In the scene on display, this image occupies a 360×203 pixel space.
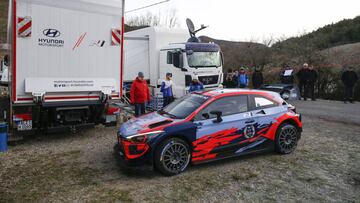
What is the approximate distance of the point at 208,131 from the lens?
21.1 ft

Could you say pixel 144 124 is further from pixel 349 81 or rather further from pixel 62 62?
pixel 349 81

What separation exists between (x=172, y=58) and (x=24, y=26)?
6581 mm

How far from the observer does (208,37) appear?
134 ft

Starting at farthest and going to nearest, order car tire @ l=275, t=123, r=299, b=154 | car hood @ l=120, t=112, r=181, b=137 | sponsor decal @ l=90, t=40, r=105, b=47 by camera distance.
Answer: sponsor decal @ l=90, t=40, r=105, b=47 → car tire @ l=275, t=123, r=299, b=154 → car hood @ l=120, t=112, r=181, b=137

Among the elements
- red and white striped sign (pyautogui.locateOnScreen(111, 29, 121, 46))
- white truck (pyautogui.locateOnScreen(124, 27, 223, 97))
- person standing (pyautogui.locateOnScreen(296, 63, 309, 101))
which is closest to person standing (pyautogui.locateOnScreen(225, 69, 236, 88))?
person standing (pyautogui.locateOnScreen(296, 63, 309, 101))

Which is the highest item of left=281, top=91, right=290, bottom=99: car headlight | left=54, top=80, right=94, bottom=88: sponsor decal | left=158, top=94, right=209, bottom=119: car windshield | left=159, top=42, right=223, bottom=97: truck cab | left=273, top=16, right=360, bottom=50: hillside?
left=273, top=16, right=360, bottom=50: hillside

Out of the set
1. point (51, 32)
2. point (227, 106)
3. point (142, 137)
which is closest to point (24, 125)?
point (51, 32)

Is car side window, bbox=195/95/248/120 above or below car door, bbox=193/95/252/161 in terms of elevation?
above

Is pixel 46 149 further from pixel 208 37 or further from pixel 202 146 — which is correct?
pixel 208 37

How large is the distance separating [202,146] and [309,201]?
2.13 metres

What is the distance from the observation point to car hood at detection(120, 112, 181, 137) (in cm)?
618

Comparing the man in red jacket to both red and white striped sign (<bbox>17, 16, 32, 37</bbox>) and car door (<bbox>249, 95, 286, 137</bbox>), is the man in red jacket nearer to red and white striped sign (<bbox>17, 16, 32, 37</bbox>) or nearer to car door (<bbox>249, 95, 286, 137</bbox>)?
red and white striped sign (<bbox>17, 16, 32, 37</bbox>)

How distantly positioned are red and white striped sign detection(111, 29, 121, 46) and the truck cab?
14.3 feet

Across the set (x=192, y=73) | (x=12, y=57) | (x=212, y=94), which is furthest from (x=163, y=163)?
(x=192, y=73)
